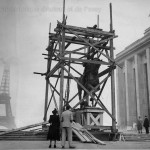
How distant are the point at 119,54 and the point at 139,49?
7167 mm

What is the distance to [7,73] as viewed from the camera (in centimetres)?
8619

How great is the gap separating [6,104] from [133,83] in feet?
156

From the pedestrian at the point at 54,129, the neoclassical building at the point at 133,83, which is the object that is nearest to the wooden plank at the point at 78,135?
the pedestrian at the point at 54,129

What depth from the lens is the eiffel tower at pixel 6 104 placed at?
82.9 metres

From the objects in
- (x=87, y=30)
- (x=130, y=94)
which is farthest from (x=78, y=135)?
(x=130, y=94)

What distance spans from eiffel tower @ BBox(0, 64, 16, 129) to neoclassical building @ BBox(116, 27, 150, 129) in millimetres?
41596

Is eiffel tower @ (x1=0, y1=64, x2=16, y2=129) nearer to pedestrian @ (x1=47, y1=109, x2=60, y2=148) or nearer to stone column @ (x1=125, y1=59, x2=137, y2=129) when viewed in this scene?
stone column @ (x1=125, y1=59, x2=137, y2=129)

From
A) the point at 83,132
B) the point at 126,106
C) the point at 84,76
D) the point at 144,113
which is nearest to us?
the point at 83,132

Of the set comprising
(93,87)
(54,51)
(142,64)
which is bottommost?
(93,87)

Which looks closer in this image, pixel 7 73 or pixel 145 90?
pixel 145 90

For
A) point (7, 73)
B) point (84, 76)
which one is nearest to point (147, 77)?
point (84, 76)

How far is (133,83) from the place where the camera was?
51.0 m

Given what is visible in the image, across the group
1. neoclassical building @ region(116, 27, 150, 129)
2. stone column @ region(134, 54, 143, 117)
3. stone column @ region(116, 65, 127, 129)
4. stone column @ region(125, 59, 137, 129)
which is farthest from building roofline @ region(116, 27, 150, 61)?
stone column @ region(116, 65, 127, 129)

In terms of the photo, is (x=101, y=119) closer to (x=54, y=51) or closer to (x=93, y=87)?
(x=93, y=87)
